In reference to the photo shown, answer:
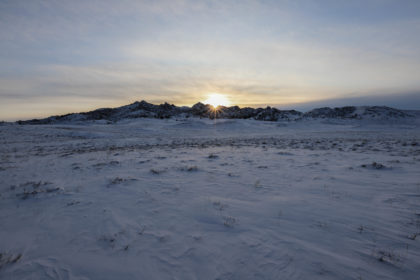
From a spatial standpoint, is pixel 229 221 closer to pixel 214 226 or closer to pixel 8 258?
pixel 214 226

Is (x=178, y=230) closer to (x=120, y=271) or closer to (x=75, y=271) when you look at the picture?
(x=120, y=271)

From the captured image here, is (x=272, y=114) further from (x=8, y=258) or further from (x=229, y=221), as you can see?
(x=8, y=258)

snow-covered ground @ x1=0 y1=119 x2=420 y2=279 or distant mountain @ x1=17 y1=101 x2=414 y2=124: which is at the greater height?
distant mountain @ x1=17 y1=101 x2=414 y2=124

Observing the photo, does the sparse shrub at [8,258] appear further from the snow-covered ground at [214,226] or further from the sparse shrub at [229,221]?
the sparse shrub at [229,221]

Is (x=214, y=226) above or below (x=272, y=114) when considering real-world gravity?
below

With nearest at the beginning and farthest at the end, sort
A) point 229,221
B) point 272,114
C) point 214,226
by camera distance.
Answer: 1. point 214,226
2. point 229,221
3. point 272,114

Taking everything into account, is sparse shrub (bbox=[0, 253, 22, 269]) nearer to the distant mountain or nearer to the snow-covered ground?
the snow-covered ground

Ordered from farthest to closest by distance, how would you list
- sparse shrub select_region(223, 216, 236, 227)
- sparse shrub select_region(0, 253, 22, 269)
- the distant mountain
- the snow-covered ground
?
the distant mountain
sparse shrub select_region(223, 216, 236, 227)
sparse shrub select_region(0, 253, 22, 269)
the snow-covered ground

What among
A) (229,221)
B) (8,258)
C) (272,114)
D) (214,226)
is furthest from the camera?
(272,114)

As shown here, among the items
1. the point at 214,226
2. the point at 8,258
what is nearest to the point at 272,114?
the point at 214,226

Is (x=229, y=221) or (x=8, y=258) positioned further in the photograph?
(x=229, y=221)

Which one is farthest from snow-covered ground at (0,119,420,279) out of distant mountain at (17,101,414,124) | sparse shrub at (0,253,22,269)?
distant mountain at (17,101,414,124)

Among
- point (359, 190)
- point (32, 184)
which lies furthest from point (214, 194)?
point (32, 184)

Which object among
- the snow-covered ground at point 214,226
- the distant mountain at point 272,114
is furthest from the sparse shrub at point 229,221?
the distant mountain at point 272,114
